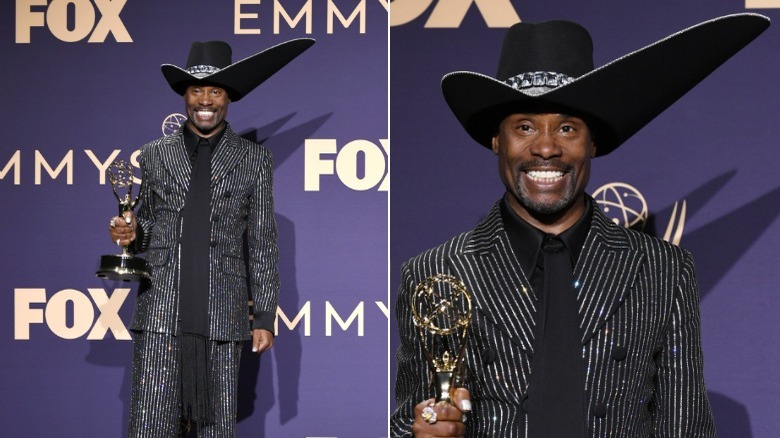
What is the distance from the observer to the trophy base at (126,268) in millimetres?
3936

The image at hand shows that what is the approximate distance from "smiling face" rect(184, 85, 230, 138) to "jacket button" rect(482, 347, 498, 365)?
237 cm

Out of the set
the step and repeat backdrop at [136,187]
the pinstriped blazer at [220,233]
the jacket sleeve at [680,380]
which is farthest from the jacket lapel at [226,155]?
the jacket sleeve at [680,380]

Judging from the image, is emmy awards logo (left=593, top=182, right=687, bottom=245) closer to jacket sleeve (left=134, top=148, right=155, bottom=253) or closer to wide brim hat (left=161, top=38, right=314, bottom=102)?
wide brim hat (left=161, top=38, right=314, bottom=102)

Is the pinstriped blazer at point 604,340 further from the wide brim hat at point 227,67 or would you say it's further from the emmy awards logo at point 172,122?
the emmy awards logo at point 172,122

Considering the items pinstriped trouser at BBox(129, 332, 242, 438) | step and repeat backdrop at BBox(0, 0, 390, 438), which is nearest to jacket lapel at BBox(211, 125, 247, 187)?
pinstriped trouser at BBox(129, 332, 242, 438)

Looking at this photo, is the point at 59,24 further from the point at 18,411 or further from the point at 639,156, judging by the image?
the point at 639,156

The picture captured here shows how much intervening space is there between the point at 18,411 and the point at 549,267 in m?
3.68

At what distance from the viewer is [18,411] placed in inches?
199

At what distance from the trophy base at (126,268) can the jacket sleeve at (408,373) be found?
1969 mm

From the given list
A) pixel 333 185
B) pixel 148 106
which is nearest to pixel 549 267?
pixel 333 185

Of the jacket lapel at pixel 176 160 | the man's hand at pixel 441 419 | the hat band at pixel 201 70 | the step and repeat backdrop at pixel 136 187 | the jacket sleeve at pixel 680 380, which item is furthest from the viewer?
the step and repeat backdrop at pixel 136 187

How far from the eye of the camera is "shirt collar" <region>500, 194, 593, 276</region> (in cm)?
210

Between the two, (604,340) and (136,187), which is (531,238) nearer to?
(604,340)

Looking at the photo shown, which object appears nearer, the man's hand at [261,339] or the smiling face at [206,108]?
the man's hand at [261,339]
